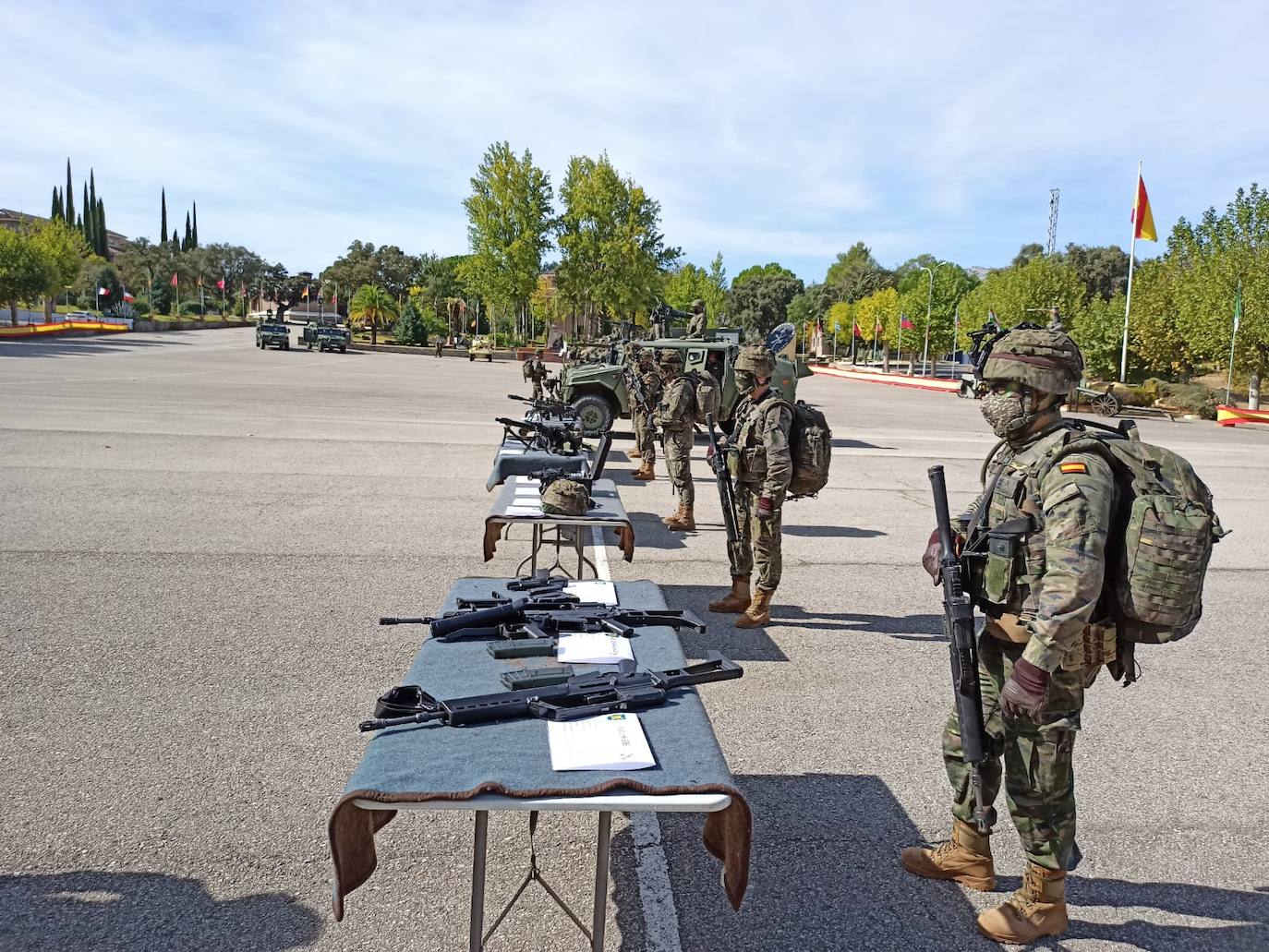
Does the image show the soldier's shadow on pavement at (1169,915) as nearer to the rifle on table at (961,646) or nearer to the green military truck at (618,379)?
the rifle on table at (961,646)

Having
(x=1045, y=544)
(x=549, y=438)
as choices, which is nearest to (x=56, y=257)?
(x=549, y=438)

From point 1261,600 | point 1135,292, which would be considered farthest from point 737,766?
point 1135,292

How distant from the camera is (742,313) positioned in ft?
319

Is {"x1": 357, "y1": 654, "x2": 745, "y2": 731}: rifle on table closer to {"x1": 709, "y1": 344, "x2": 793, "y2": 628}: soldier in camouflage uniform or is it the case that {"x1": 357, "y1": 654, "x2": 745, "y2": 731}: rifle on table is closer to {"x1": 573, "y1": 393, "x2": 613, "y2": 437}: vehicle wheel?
{"x1": 709, "y1": 344, "x2": 793, "y2": 628}: soldier in camouflage uniform

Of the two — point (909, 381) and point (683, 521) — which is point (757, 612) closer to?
point (683, 521)

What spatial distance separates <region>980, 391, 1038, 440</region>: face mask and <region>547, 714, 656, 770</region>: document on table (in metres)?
1.60

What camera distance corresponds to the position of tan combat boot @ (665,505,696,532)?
30.5 ft

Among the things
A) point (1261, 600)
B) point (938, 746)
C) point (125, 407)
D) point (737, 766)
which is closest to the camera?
point (737, 766)

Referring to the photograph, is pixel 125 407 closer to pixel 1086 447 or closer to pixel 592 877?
pixel 592 877

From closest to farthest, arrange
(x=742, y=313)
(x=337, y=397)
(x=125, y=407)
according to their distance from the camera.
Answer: (x=125, y=407) → (x=337, y=397) → (x=742, y=313)

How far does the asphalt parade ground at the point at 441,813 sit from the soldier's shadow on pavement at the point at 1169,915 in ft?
0.04

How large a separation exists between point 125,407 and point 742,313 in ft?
276

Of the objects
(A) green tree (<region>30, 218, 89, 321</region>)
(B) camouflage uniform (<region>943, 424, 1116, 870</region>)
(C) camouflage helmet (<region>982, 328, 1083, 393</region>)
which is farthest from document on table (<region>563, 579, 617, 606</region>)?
(A) green tree (<region>30, 218, 89, 321</region>)

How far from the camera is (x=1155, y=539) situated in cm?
266
